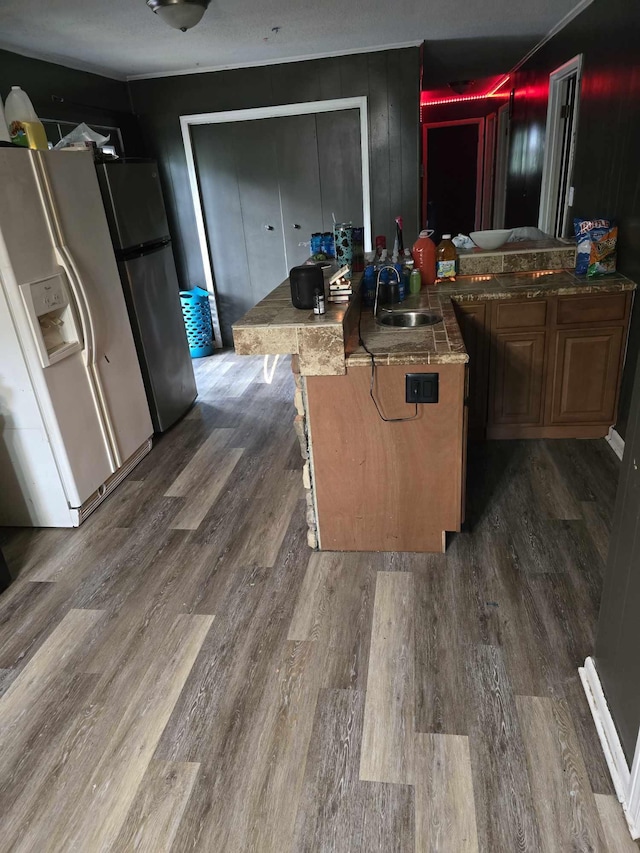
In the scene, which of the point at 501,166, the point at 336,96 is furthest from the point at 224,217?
the point at 501,166

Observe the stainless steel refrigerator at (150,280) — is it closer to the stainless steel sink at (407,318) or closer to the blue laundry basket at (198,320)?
the blue laundry basket at (198,320)

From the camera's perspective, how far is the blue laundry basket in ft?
16.6

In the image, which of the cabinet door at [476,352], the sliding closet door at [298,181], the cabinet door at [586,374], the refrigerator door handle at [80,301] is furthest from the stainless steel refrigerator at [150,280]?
the cabinet door at [586,374]

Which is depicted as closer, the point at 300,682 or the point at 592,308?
the point at 300,682

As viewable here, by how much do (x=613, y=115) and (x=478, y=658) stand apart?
2797 mm

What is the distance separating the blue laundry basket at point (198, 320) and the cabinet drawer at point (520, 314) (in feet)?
9.92

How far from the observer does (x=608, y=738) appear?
146cm

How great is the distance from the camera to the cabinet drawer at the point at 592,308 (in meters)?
2.79

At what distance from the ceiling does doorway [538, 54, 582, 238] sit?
1.22 ft

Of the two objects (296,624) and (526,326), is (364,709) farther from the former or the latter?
(526,326)

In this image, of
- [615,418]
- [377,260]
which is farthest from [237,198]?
[615,418]

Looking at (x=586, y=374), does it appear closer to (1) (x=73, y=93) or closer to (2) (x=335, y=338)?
(2) (x=335, y=338)

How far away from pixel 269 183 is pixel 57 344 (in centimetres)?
298

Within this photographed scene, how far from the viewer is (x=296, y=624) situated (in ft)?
6.55
